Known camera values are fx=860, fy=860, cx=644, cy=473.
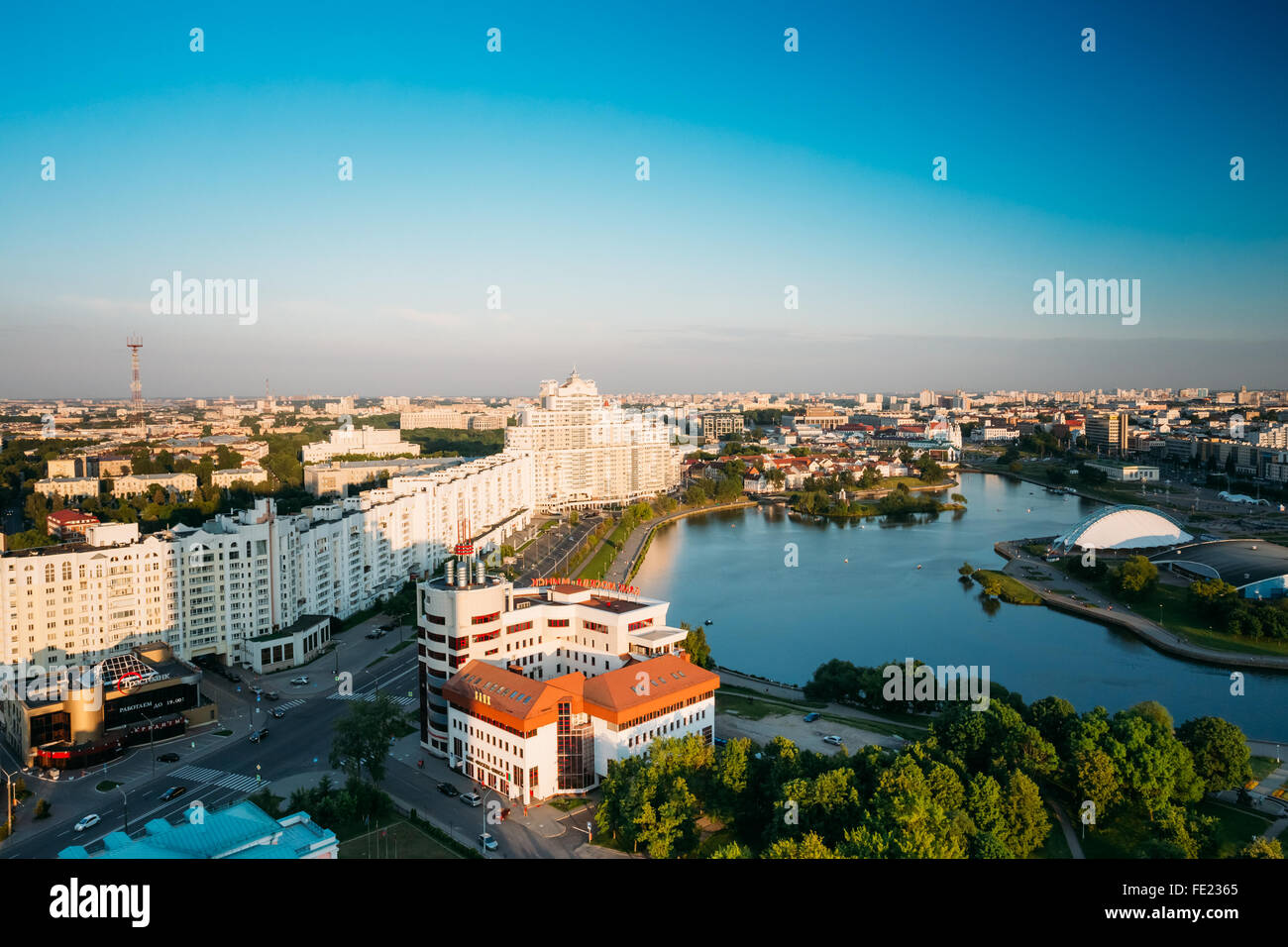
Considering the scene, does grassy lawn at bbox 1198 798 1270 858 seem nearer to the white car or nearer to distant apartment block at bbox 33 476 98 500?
the white car

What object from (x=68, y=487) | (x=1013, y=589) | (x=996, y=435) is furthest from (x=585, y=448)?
(x=996, y=435)

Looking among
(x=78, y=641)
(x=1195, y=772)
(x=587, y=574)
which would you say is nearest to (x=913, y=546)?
(x=587, y=574)

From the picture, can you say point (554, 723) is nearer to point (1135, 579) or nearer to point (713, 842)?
point (713, 842)

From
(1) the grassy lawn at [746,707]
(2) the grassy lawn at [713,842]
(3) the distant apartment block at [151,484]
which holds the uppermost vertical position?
(3) the distant apartment block at [151,484]

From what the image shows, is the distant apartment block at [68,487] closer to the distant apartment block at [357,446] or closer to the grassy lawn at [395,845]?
the distant apartment block at [357,446]

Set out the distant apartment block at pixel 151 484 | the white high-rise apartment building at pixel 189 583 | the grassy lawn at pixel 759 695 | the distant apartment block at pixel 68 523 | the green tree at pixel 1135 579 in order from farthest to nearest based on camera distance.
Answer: the distant apartment block at pixel 151 484 → the distant apartment block at pixel 68 523 → the green tree at pixel 1135 579 → the white high-rise apartment building at pixel 189 583 → the grassy lawn at pixel 759 695

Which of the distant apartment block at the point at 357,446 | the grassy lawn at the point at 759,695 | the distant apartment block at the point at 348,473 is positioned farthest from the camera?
the distant apartment block at the point at 357,446

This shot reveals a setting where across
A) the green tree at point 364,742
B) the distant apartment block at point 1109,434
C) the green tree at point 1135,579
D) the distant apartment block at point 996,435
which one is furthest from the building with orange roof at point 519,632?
the distant apartment block at point 996,435
